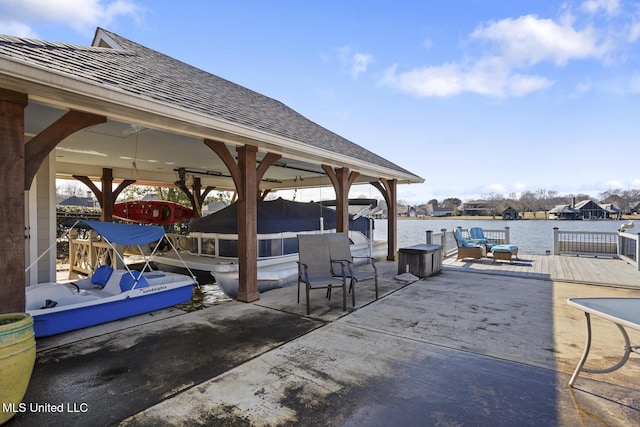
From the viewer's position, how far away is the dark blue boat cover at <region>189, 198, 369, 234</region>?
6906mm

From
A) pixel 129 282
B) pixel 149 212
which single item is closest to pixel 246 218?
pixel 129 282

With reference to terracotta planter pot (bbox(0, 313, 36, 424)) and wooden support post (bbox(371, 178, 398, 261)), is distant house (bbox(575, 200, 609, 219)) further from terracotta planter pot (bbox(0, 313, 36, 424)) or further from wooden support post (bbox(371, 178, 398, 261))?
terracotta planter pot (bbox(0, 313, 36, 424))

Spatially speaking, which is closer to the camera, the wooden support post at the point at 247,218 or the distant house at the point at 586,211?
the wooden support post at the point at 247,218

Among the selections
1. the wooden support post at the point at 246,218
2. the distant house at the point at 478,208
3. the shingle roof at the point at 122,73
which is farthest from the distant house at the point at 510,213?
the wooden support post at the point at 246,218

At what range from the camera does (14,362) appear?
2.11 meters

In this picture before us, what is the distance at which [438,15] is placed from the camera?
319 inches

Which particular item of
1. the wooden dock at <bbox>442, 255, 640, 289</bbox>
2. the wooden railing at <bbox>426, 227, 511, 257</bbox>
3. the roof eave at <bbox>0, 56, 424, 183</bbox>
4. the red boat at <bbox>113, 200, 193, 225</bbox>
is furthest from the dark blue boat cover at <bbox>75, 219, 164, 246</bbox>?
the wooden railing at <bbox>426, 227, 511, 257</bbox>

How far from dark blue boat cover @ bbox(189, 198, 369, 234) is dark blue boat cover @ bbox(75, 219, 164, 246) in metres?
2.14

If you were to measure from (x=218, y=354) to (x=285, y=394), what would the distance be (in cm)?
106

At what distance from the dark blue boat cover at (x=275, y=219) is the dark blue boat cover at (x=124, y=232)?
2137 mm

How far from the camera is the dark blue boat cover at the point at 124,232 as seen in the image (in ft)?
13.9

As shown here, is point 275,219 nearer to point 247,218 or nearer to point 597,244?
point 247,218

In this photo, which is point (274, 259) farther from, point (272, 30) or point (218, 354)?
point (272, 30)

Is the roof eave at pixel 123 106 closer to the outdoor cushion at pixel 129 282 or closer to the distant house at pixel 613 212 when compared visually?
the outdoor cushion at pixel 129 282
